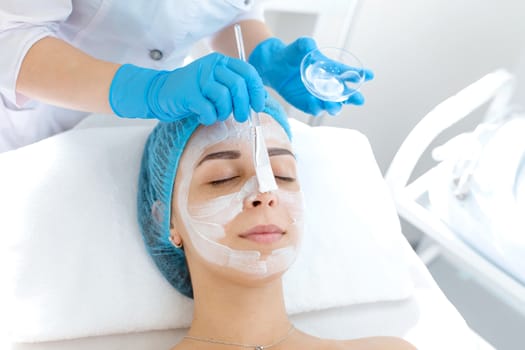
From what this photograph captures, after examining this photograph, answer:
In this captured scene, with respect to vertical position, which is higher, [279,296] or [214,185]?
[214,185]

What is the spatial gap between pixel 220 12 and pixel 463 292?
62.8 inches

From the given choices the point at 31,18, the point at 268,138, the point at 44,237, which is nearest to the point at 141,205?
the point at 44,237

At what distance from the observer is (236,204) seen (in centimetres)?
101

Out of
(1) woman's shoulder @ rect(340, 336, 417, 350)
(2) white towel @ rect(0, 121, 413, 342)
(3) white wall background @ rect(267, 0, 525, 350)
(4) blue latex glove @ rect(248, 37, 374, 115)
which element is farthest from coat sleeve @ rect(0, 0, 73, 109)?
(3) white wall background @ rect(267, 0, 525, 350)

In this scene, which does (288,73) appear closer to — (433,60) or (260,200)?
(260,200)

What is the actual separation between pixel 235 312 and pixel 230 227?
8.3 inches

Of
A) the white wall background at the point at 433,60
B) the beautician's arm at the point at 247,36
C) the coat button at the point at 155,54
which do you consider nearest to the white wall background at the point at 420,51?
the white wall background at the point at 433,60

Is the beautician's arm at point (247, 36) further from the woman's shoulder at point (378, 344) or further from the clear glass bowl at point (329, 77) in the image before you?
the woman's shoulder at point (378, 344)

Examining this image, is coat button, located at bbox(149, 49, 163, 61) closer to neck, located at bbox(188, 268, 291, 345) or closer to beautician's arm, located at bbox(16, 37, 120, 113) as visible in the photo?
beautician's arm, located at bbox(16, 37, 120, 113)

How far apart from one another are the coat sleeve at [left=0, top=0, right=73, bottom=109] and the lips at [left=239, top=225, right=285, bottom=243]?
56 centimetres

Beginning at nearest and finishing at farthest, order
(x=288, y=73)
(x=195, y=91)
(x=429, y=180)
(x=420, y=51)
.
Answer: (x=195, y=91) < (x=288, y=73) < (x=429, y=180) < (x=420, y=51)

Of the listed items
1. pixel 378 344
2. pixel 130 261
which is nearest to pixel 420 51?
pixel 378 344

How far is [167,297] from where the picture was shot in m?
1.20

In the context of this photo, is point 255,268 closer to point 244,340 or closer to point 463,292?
point 244,340
